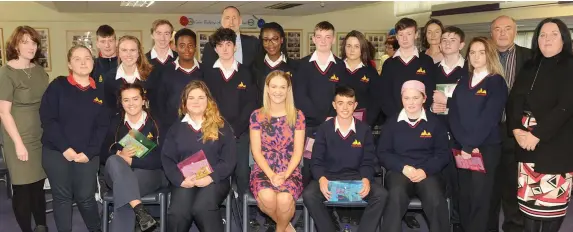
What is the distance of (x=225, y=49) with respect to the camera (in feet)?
12.5

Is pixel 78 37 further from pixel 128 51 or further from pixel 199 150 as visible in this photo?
pixel 199 150

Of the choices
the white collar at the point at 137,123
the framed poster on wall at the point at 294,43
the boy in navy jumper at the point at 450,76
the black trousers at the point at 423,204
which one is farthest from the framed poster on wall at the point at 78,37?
the black trousers at the point at 423,204

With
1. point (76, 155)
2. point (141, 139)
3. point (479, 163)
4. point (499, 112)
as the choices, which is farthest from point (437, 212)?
point (76, 155)

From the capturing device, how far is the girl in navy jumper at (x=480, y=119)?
3.30 m

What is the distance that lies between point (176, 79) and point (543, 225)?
8.97ft

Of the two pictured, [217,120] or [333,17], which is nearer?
[217,120]

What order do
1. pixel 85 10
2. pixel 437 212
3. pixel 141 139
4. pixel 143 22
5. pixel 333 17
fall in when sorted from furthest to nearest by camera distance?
pixel 333 17
pixel 143 22
pixel 85 10
pixel 141 139
pixel 437 212

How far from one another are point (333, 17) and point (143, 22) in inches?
192

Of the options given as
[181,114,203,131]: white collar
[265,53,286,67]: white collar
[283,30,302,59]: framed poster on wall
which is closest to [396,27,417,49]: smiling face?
[265,53,286,67]: white collar

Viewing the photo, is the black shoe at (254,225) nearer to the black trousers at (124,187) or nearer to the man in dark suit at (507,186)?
the black trousers at (124,187)

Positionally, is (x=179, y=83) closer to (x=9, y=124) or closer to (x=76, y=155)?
(x=76, y=155)

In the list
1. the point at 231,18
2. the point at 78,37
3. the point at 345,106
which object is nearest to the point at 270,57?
the point at 231,18

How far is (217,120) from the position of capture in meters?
3.45

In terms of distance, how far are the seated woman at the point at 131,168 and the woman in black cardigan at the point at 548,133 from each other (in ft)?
7.94
